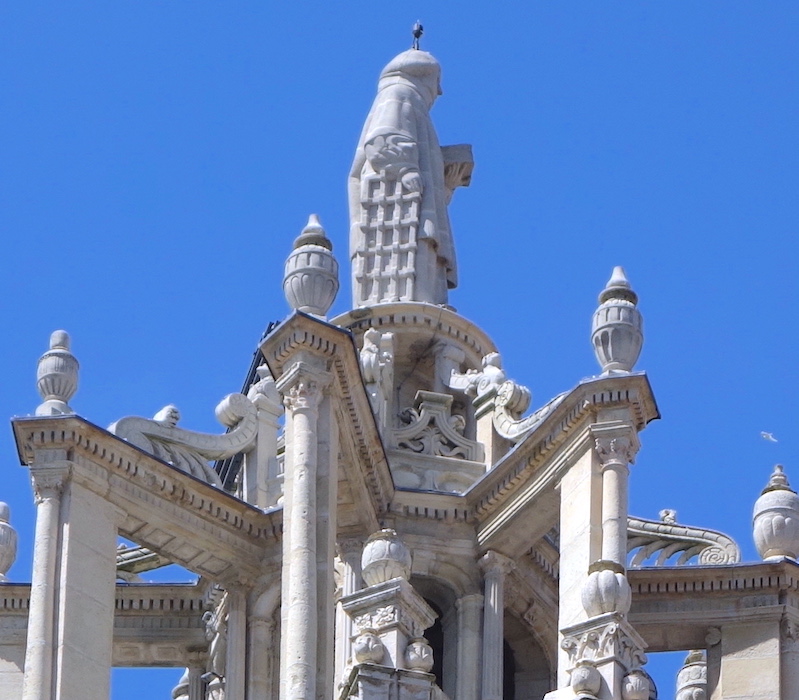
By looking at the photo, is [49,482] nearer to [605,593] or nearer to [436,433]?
[436,433]

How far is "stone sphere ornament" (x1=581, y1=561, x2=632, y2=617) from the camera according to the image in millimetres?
55906

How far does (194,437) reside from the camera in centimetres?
6406

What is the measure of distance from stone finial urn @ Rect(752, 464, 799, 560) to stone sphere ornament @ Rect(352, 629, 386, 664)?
12172 mm

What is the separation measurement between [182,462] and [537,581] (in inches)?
223

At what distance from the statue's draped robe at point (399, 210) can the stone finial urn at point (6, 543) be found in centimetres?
601

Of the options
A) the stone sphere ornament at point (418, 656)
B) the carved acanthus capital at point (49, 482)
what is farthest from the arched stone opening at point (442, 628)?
the stone sphere ornament at point (418, 656)

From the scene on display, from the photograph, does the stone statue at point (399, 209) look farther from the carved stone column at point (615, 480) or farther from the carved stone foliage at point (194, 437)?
the carved stone column at point (615, 480)

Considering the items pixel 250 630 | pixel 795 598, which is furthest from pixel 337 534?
pixel 795 598

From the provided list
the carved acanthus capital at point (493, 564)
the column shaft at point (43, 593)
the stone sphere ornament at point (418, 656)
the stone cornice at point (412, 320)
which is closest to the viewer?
the stone sphere ornament at point (418, 656)

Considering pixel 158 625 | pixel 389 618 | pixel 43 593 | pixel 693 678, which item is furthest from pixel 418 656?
pixel 693 678

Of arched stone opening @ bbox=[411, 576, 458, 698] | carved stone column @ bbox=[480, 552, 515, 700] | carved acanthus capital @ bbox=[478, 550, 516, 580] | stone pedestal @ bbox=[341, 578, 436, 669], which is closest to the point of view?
stone pedestal @ bbox=[341, 578, 436, 669]

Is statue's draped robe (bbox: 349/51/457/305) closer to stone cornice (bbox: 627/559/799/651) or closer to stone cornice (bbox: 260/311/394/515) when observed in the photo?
stone cornice (bbox: 260/311/394/515)

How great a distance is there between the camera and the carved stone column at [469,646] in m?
64.0

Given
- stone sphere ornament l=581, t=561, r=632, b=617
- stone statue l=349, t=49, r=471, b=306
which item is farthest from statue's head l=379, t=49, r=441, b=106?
stone sphere ornament l=581, t=561, r=632, b=617
